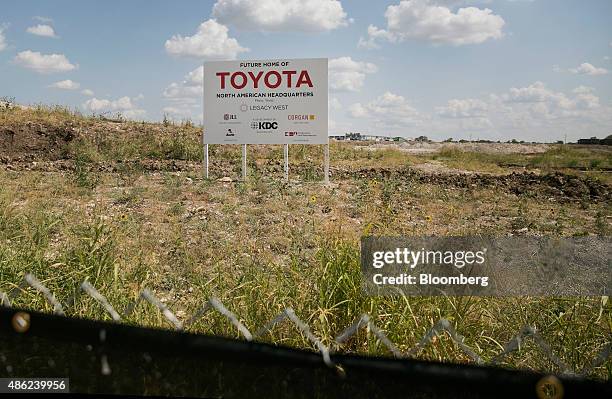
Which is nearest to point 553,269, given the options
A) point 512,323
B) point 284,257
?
point 512,323

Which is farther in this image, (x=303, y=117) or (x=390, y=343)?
(x=303, y=117)

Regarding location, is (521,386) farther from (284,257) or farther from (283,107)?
(283,107)

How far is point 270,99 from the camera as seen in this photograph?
10438 millimetres

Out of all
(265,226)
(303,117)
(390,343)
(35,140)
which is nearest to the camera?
→ (390,343)

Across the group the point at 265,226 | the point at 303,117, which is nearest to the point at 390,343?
the point at 265,226

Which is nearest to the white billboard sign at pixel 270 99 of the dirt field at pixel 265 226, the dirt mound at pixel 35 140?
the dirt field at pixel 265 226

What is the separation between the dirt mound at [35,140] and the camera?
14.2 meters

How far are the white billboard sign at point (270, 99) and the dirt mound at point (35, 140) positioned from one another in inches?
211

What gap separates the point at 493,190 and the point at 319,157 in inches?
234

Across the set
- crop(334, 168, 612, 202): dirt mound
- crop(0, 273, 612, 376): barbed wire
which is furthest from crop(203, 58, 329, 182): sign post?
crop(0, 273, 612, 376): barbed wire

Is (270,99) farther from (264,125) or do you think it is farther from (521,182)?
(521,182)

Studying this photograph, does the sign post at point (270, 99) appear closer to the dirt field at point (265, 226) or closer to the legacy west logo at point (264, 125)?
the legacy west logo at point (264, 125)

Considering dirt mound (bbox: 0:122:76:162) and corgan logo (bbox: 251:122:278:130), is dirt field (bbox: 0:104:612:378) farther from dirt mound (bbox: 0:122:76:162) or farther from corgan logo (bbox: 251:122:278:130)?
corgan logo (bbox: 251:122:278:130)

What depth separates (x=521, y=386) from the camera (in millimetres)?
1994
